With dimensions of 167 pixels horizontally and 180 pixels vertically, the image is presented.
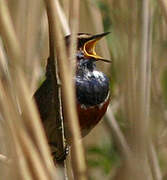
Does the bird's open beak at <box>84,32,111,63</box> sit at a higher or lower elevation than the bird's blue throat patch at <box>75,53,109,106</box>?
higher

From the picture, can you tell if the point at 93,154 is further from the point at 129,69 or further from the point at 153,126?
the point at 129,69

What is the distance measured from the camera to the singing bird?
2.12 metres

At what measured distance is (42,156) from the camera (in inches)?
46.7

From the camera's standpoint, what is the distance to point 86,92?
221cm

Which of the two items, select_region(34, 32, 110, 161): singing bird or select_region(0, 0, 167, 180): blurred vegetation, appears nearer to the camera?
select_region(0, 0, 167, 180): blurred vegetation

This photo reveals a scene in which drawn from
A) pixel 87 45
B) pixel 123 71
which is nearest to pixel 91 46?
pixel 87 45

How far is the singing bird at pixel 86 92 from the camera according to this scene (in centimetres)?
212

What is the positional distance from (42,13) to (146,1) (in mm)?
396

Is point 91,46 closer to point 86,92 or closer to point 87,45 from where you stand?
point 87,45

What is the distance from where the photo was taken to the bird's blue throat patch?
2.19 meters

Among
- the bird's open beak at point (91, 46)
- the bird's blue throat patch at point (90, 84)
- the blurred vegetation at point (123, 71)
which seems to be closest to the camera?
the blurred vegetation at point (123, 71)

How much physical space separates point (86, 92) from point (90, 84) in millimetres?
65

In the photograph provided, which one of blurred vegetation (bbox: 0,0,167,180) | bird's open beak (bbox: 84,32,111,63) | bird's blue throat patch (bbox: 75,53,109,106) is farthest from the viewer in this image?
bird's blue throat patch (bbox: 75,53,109,106)

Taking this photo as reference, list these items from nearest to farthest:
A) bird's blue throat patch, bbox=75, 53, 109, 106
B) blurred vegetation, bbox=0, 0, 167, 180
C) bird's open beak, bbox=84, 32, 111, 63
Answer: blurred vegetation, bbox=0, 0, 167, 180 → bird's open beak, bbox=84, 32, 111, 63 → bird's blue throat patch, bbox=75, 53, 109, 106
